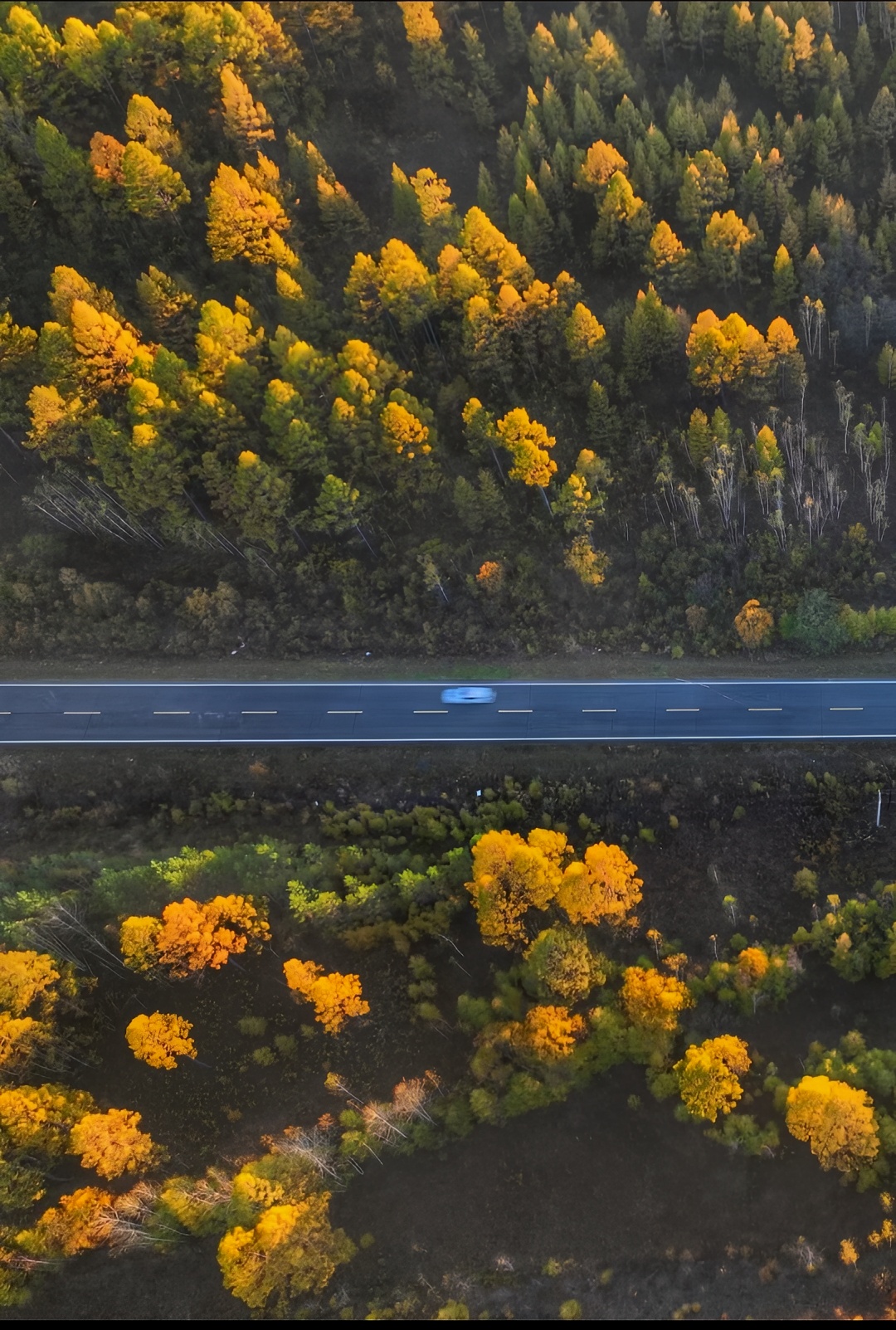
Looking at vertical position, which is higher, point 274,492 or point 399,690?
point 274,492

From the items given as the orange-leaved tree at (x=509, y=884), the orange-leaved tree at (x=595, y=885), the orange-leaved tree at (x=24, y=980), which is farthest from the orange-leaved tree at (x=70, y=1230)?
the orange-leaved tree at (x=595, y=885)

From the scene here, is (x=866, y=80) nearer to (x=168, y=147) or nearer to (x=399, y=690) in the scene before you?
(x=168, y=147)

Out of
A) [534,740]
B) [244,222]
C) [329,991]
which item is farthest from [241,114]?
[329,991]

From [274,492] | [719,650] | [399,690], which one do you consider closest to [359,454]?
[274,492]

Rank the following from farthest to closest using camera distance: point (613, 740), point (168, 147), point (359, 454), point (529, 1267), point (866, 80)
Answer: point (866, 80) < point (168, 147) < point (359, 454) < point (613, 740) < point (529, 1267)

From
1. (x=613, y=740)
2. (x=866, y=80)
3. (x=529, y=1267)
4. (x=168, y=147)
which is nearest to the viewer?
(x=529, y=1267)

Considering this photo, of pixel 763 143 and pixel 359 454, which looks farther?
pixel 763 143

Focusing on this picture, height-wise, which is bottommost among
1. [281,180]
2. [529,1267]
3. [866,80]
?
[529,1267]

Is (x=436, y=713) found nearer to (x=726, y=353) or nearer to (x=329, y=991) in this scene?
(x=329, y=991)
